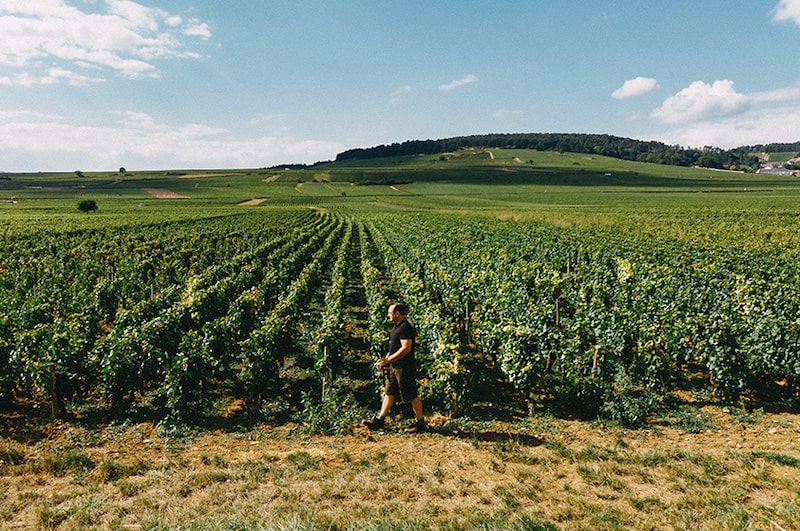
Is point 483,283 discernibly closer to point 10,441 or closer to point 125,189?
point 10,441

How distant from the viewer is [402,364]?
8.79 m

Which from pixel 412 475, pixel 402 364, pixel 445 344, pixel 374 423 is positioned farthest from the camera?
pixel 445 344

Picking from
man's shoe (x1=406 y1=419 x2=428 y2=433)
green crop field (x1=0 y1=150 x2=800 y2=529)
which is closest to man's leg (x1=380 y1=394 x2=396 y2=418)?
man's shoe (x1=406 y1=419 x2=428 y2=433)

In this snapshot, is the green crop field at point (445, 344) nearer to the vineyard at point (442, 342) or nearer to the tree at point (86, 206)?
the vineyard at point (442, 342)

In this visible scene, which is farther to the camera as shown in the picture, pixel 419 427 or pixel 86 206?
pixel 86 206

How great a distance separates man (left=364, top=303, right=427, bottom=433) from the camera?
8.62 metres

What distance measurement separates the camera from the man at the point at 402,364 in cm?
→ 862

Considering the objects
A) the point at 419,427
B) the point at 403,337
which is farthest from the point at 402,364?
Result: the point at 419,427

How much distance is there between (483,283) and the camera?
18.1 meters

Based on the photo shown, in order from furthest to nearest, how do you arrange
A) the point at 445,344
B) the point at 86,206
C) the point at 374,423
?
the point at 86,206 → the point at 445,344 → the point at 374,423

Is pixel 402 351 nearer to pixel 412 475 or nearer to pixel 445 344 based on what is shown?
pixel 445 344

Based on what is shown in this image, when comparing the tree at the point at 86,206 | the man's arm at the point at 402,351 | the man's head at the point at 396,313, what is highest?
the tree at the point at 86,206

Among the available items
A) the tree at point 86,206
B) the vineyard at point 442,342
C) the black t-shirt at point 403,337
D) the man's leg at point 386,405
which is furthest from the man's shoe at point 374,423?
the tree at point 86,206

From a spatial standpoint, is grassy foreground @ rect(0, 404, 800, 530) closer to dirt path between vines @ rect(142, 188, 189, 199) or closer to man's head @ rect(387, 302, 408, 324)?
man's head @ rect(387, 302, 408, 324)
